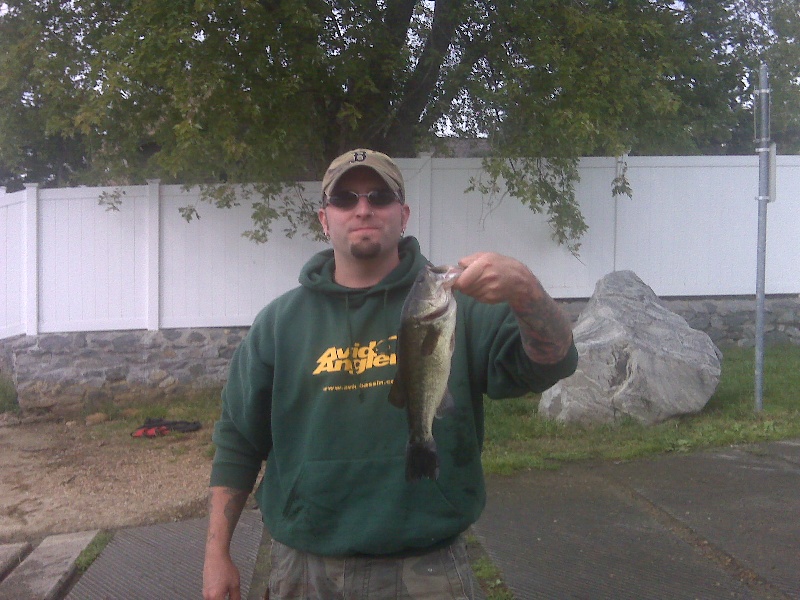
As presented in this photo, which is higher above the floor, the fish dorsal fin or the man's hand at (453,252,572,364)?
the man's hand at (453,252,572,364)

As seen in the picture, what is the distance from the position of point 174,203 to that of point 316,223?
1.63 m

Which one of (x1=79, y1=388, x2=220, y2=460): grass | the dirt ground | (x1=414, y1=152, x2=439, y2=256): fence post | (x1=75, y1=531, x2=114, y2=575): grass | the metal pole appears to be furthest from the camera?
(x1=414, y1=152, x2=439, y2=256): fence post

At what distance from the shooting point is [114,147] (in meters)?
8.48

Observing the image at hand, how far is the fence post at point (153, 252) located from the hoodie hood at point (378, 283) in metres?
6.56

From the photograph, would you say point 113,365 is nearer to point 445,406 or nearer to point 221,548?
point 221,548

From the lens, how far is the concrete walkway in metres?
4.17

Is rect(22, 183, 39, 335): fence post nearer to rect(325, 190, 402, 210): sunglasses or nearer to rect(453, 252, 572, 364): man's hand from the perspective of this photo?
rect(325, 190, 402, 210): sunglasses

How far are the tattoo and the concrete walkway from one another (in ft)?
7.41

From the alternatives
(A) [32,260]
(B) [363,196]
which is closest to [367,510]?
(B) [363,196]

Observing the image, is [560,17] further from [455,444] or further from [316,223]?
[455,444]

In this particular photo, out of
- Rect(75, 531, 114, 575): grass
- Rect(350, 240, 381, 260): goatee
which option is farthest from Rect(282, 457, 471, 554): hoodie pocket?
Rect(75, 531, 114, 575): grass

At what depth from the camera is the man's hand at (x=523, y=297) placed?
2053mm

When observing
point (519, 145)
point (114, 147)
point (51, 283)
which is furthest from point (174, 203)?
point (519, 145)

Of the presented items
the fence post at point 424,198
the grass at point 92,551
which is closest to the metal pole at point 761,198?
the fence post at point 424,198
